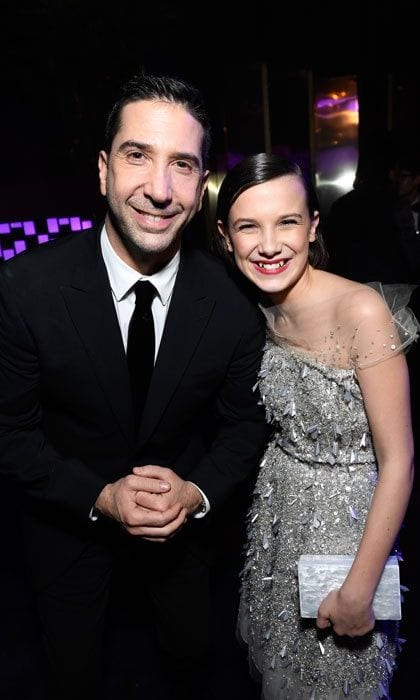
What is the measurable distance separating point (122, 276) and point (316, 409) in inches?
23.1

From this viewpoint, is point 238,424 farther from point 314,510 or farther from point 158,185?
point 158,185

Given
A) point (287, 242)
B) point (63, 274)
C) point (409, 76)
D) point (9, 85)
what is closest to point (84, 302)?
point (63, 274)

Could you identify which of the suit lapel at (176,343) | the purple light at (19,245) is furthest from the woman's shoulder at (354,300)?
the purple light at (19,245)

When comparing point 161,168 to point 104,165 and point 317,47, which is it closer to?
point 104,165

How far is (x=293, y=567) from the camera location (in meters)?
1.48

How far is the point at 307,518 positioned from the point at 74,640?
739 mm

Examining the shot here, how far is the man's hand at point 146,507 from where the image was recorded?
139cm

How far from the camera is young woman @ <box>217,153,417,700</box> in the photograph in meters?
1.30

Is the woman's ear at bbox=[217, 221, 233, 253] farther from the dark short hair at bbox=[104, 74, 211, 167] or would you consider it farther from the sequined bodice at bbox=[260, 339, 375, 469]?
the sequined bodice at bbox=[260, 339, 375, 469]

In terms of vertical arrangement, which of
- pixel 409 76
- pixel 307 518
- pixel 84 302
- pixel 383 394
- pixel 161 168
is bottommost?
pixel 307 518

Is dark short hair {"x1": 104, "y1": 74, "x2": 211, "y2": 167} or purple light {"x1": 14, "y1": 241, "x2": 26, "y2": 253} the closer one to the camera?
dark short hair {"x1": 104, "y1": 74, "x2": 211, "y2": 167}

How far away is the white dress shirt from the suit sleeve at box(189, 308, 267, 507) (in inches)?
8.8

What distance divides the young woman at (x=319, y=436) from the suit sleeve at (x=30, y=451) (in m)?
0.48

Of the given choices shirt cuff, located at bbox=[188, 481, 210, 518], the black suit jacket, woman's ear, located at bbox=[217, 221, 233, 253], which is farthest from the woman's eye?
shirt cuff, located at bbox=[188, 481, 210, 518]
